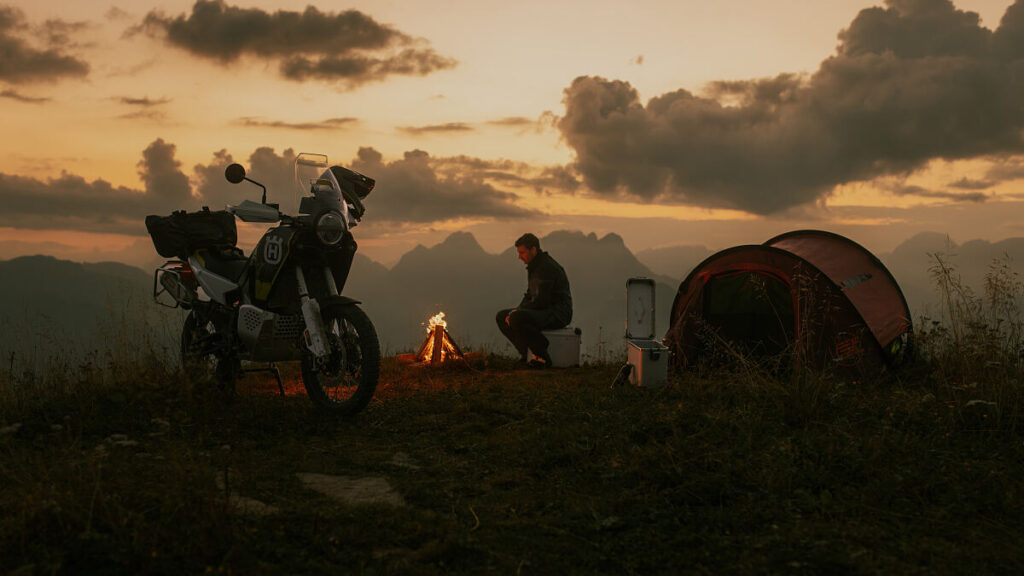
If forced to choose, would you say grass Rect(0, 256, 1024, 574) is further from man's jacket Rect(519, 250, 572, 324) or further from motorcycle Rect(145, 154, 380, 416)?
man's jacket Rect(519, 250, 572, 324)

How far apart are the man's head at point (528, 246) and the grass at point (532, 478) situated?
3723 millimetres

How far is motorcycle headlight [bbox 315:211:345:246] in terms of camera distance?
5816mm

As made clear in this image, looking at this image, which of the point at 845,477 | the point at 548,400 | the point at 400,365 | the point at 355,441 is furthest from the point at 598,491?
the point at 400,365

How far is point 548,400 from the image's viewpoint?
22.2ft

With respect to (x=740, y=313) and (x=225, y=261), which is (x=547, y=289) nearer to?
(x=740, y=313)

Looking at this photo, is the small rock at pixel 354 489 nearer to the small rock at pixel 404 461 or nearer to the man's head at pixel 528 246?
the small rock at pixel 404 461

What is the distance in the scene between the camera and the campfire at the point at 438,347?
32.5 feet

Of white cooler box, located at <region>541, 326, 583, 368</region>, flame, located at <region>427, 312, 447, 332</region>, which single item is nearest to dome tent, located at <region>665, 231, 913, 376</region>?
white cooler box, located at <region>541, 326, 583, 368</region>

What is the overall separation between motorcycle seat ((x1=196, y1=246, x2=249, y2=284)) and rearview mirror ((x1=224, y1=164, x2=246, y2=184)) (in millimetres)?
1003

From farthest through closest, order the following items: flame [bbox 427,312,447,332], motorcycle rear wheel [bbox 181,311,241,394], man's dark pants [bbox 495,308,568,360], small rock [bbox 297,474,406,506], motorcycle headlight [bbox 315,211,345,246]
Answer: flame [bbox 427,312,447,332] < man's dark pants [bbox 495,308,568,360] < motorcycle rear wheel [bbox 181,311,241,394] < motorcycle headlight [bbox 315,211,345,246] < small rock [bbox 297,474,406,506]

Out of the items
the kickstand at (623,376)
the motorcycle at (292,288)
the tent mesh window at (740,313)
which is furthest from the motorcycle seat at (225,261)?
the tent mesh window at (740,313)

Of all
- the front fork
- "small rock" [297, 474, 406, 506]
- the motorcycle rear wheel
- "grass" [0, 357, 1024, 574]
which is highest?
the front fork

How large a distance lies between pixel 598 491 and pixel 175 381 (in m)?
3.75

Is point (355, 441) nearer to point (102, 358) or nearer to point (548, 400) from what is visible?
point (548, 400)
